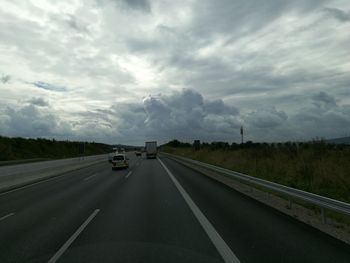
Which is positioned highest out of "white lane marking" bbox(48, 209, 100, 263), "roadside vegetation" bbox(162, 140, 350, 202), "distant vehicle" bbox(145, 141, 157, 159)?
"distant vehicle" bbox(145, 141, 157, 159)

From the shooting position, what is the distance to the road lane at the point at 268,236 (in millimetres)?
6609

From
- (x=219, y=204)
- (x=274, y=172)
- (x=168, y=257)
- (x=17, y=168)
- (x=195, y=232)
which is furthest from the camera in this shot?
(x=17, y=168)

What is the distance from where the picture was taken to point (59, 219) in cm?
1057

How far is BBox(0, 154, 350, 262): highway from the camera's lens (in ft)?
21.8

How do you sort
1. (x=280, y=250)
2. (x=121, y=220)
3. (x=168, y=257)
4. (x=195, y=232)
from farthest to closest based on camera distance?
1. (x=121, y=220)
2. (x=195, y=232)
3. (x=280, y=250)
4. (x=168, y=257)

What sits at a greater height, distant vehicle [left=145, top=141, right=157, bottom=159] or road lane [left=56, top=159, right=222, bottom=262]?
distant vehicle [left=145, top=141, right=157, bottom=159]

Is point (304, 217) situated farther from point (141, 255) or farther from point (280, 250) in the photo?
point (141, 255)

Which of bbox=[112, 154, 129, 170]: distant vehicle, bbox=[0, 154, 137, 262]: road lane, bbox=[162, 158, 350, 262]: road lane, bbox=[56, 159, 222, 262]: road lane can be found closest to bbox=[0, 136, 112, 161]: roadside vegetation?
bbox=[112, 154, 129, 170]: distant vehicle

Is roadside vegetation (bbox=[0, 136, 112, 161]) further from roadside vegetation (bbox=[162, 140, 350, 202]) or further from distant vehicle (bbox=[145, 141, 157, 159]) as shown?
roadside vegetation (bbox=[162, 140, 350, 202])

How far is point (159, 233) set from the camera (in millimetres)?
8477

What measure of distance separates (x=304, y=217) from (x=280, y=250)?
4.06m

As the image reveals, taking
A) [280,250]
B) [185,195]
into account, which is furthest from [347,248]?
[185,195]

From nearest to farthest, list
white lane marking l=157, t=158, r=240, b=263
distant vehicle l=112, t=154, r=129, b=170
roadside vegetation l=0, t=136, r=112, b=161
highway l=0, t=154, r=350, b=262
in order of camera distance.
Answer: white lane marking l=157, t=158, r=240, b=263 → highway l=0, t=154, r=350, b=262 → distant vehicle l=112, t=154, r=129, b=170 → roadside vegetation l=0, t=136, r=112, b=161

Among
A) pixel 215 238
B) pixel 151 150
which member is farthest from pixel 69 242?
pixel 151 150
